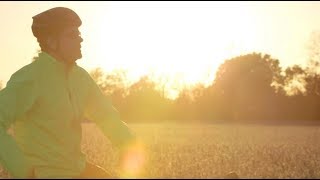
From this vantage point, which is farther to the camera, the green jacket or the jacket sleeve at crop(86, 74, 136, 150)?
the jacket sleeve at crop(86, 74, 136, 150)

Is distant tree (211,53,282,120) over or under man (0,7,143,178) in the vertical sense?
over

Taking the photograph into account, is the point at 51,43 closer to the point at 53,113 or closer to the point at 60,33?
the point at 60,33

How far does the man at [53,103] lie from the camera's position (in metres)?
3.90

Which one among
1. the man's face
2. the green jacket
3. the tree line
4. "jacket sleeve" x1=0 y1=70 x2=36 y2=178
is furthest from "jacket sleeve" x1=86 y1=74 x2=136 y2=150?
the tree line

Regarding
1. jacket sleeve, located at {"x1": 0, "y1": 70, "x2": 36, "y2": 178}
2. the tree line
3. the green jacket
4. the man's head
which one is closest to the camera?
jacket sleeve, located at {"x1": 0, "y1": 70, "x2": 36, "y2": 178}

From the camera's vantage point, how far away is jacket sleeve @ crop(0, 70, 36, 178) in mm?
3352

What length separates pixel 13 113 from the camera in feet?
12.1

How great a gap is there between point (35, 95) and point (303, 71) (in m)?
89.1

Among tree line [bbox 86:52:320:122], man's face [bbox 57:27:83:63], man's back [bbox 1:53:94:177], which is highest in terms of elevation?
tree line [bbox 86:52:320:122]

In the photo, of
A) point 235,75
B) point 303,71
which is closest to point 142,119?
point 235,75

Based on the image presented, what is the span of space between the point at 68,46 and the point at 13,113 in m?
0.64

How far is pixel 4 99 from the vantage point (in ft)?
11.9

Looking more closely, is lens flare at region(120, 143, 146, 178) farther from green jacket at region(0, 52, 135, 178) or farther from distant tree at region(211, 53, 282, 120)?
distant tree at region(211, 53, 282, 120)

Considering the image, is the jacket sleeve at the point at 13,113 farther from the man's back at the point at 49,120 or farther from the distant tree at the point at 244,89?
the distant tree at the point at 244,89
